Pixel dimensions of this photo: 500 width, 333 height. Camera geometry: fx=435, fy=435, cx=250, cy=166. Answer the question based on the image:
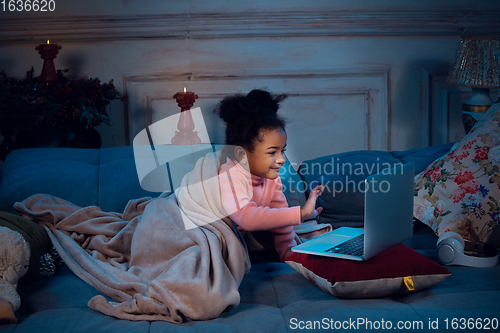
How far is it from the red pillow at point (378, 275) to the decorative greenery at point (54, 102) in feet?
4.48

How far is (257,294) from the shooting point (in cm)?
120

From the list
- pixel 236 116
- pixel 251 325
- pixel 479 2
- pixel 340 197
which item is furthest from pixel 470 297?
pixel 479 2

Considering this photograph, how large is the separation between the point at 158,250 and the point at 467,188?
41.9 inches

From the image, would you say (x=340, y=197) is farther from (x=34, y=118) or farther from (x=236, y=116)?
(x=34, y=118)

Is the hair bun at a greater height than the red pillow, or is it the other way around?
the hair bun

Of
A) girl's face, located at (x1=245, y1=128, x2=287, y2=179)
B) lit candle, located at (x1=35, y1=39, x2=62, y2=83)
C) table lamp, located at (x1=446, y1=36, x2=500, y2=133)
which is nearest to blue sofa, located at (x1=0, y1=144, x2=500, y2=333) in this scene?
girl's face, located at (x1=245, y1=128, x2=287, y2=179)

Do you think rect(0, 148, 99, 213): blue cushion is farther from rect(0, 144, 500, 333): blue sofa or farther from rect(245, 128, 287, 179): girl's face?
rect(245, 128, 287, 179): girl's face

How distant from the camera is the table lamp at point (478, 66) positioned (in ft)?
6.78

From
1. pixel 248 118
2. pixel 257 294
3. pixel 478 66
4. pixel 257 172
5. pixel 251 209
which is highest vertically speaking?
pixel 478 66

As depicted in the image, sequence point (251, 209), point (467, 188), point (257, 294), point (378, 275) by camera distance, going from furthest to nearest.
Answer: point (467, 188)
point (251, 209)
point (257, 294)
point (378, 275)

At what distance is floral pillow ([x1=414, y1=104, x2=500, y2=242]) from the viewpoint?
1.46 m

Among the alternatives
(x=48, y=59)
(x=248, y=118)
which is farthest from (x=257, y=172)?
(x=48, y=59)

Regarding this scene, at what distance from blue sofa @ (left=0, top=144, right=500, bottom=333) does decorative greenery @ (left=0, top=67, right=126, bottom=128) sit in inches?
12.8

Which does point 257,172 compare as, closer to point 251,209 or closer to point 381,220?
point 251,209
